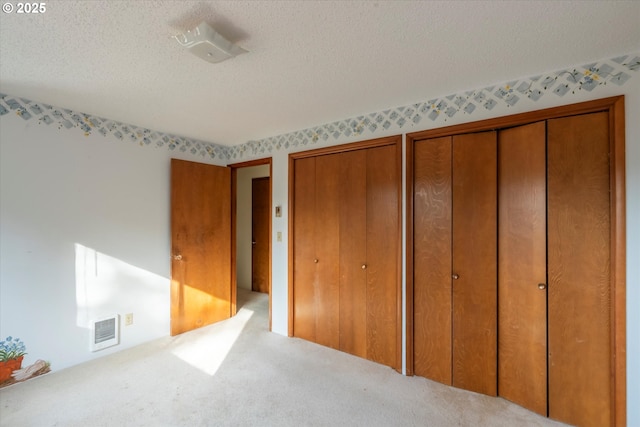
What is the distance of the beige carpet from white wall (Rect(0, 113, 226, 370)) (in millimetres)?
348

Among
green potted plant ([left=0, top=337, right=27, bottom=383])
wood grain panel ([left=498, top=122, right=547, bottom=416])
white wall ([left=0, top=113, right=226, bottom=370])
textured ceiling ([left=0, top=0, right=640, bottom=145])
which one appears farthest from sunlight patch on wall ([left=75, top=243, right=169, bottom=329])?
wood grain panel ([left=498, top=122, right=547, bottom=416])

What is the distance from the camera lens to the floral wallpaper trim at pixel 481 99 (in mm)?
1619

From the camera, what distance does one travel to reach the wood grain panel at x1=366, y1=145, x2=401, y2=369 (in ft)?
7.80

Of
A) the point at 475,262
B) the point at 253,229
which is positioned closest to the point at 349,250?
the point at 475,262

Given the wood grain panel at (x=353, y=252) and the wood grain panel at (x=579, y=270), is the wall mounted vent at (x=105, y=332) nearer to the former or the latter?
the wood grain panel at (x=353, y=252)

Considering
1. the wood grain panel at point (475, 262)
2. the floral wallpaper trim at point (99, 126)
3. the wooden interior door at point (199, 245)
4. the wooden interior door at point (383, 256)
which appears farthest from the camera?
the wooden interior door at point (199, 245)

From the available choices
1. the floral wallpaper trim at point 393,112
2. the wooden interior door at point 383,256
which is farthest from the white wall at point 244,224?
the wooden interior door at point 383,256

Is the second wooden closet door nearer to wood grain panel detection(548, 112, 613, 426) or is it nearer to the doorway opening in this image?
wood grain panel detection(548, 112, 613, 426)

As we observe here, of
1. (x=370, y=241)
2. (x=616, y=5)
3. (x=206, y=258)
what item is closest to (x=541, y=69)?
(x=616, y=5)

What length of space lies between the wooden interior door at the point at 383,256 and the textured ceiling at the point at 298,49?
21.4 inches

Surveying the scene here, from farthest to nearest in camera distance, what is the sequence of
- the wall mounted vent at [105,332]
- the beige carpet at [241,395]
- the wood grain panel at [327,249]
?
the wood grain panel at [327,249] < the wall mounted vent at [105,332] < the beige carpet at [241,395]

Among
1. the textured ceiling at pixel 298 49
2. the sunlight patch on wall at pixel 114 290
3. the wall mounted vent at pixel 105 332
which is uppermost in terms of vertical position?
the textured ceiling at pixel 298 49

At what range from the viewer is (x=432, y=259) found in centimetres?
221

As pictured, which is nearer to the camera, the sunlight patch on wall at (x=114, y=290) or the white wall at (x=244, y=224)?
the sunlight patch on wall at (x=114, y=290)
